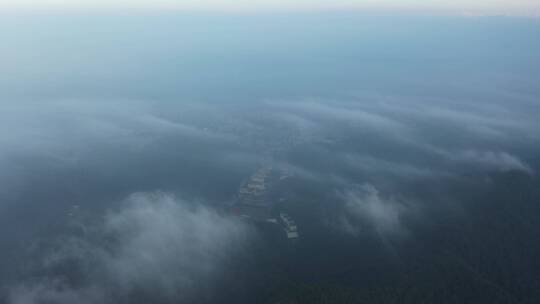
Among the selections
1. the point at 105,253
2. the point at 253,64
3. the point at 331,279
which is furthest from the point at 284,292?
the point at 253,64

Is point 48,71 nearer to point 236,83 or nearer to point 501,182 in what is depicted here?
point 236,83

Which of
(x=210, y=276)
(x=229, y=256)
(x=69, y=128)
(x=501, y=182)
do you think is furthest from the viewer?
(x=69, y=128)

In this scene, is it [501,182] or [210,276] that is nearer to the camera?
[210,276]

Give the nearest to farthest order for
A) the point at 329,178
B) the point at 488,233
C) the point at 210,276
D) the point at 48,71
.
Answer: the point at 210,276, the point at 488,233, the point at 329,178, the point at 48,71

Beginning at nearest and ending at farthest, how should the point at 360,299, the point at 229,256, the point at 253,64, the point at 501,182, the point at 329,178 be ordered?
the point at 360,299 → the point at 229,256 → the point at 501,182 → the point at 329,178 → the point at 253,64

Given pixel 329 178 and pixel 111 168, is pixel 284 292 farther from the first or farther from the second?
pixel 111 168

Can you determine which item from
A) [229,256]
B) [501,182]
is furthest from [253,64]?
[229,256]

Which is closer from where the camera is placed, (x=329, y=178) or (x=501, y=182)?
(x=501, y=182)

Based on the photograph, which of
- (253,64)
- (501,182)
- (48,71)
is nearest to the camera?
(501,182)
